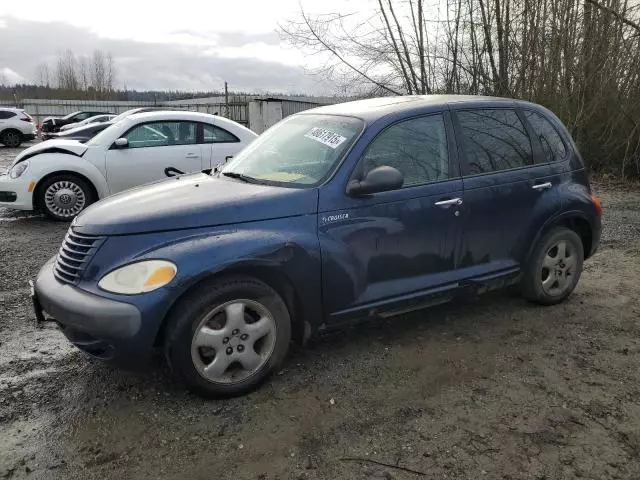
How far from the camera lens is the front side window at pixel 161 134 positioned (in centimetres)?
831

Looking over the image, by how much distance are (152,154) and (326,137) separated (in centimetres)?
506

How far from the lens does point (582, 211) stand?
4.71 metres

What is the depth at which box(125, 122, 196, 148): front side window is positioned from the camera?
27.3 ft

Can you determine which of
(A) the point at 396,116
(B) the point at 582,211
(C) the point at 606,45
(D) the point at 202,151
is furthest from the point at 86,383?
(C) the point at 606,45

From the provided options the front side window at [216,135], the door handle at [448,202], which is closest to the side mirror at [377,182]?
the door handle at [448,202]

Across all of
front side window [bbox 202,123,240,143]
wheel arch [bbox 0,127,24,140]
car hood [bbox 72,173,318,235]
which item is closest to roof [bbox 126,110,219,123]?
front side window [bbox 202,123,240,143]

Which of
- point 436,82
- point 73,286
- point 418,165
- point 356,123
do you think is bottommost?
point 73,286

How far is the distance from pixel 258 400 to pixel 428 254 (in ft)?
5.05

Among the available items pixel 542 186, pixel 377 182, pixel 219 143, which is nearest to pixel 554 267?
pixel 542 186

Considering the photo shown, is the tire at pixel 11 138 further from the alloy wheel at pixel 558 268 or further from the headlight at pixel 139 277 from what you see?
the alloy wheel at pixel 558 268

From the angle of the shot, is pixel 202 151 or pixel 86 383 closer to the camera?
pixel 86 383

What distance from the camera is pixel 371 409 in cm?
320

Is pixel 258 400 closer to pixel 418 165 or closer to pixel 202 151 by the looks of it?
pixel 418 165

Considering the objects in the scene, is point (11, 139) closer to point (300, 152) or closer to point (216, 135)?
point (216, 135)
